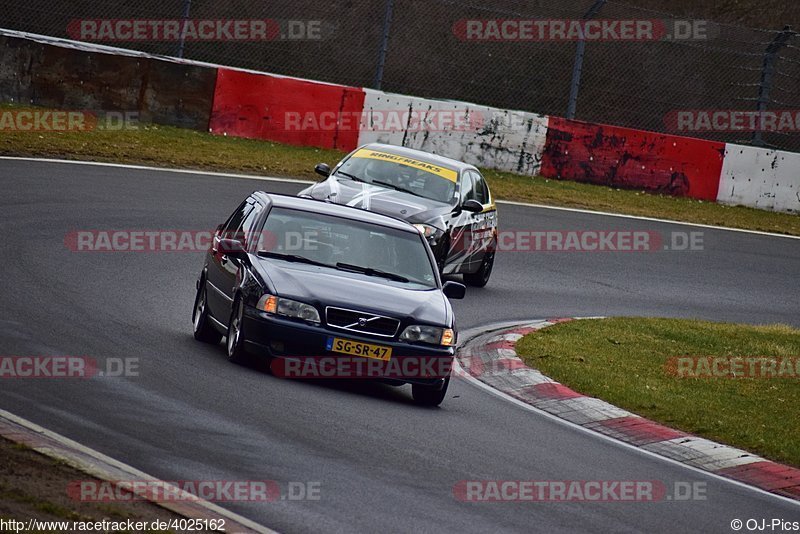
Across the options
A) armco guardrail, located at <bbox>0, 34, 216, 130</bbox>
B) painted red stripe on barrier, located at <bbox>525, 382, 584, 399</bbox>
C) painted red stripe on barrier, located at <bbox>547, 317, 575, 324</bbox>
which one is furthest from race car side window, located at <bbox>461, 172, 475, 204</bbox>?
armco guardrail, located at <bbox>0, 34, 216, 130</bbox>

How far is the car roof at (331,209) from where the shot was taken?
11352 mm

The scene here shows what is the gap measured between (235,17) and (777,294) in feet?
51.8

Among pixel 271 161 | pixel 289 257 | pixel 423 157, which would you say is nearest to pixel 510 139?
pixel 271 161

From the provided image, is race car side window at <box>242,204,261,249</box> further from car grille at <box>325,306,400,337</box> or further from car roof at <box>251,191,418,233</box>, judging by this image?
car grille at <box>325,306,400,337</box>

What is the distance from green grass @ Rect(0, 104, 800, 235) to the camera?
20.9 meters

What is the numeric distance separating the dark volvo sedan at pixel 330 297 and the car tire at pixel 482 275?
17.8ft

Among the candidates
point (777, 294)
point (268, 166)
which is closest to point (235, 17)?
point (268, 166)

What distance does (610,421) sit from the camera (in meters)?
11.1

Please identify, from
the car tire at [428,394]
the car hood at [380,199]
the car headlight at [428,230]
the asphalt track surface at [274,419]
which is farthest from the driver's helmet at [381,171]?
the car tire at [428,394]

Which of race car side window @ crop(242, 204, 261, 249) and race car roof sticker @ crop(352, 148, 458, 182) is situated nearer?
race car side window @ crop(242, 204, 261, 249)

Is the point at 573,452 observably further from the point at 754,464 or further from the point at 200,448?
the point at 200,448

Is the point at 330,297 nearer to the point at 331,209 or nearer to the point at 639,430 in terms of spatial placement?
the point at 331,209

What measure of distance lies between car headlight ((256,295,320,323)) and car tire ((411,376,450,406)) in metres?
1.04

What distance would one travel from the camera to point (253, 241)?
10953mm
